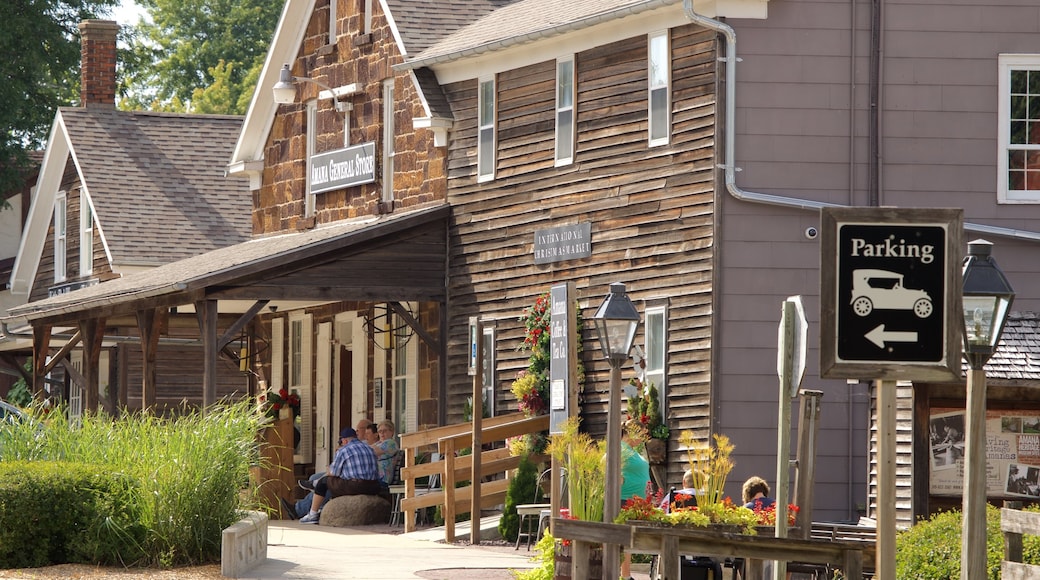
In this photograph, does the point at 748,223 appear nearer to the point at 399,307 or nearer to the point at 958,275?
the point at 399,307

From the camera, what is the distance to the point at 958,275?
727cm

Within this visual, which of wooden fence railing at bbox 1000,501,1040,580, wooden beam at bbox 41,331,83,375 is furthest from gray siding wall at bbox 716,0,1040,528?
wooden beam at bbox 41,331,83,375

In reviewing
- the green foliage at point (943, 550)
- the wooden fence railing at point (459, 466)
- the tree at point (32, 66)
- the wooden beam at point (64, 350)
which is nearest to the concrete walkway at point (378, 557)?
the wooden fence railing at point (459, 466)

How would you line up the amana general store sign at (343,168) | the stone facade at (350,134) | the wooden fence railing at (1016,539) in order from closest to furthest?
the wooden fence railing at (1016,539)
the stone facade at (350,134)
the amana general store sign at (343,168)

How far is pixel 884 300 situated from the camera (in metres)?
7.18

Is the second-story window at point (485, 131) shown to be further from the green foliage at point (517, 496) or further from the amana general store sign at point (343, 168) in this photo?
the green foliage at point (517, 496)

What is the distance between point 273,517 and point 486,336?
4.05m

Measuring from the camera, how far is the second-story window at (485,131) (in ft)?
70.1

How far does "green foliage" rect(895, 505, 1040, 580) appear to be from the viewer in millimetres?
10492

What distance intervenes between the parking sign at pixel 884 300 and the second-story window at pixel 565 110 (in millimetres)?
12656

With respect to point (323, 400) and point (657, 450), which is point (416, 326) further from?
point (657, 450)

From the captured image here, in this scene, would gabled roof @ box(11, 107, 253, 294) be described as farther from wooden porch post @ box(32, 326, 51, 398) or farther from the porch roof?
the porch roof

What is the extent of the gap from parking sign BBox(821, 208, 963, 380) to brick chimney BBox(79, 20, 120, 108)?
28492 millimetres

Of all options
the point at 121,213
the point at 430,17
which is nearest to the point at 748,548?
the point at 430,17
